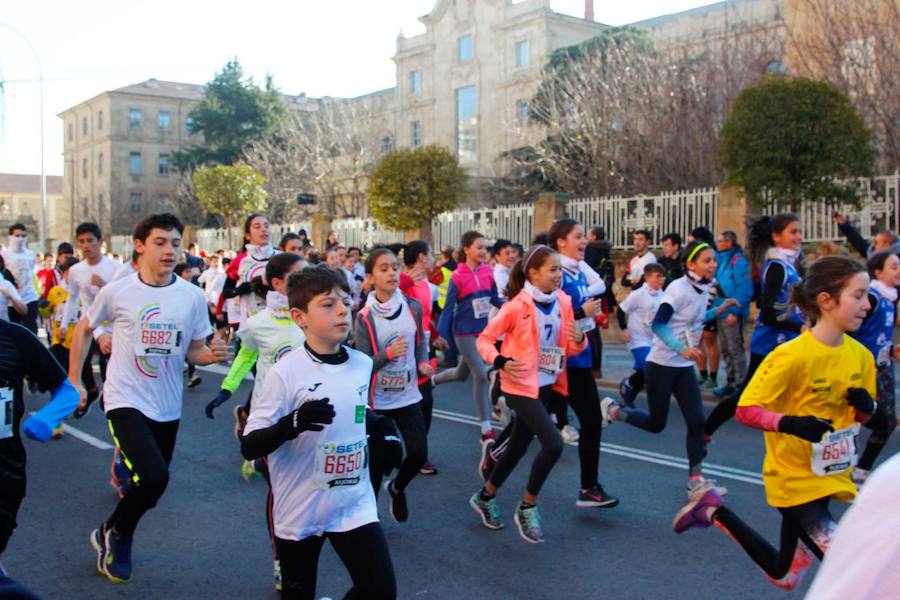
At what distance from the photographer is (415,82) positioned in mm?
50062

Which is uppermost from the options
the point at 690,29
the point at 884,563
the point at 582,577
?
the point at 690,29

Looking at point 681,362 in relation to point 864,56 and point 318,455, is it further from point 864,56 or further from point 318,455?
point 864,56

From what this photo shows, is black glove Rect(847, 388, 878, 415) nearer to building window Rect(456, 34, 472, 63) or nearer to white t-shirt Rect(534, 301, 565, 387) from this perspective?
white t-shirt Rect(534, 301, 565, 387)

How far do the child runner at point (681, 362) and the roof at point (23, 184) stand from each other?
10752cm

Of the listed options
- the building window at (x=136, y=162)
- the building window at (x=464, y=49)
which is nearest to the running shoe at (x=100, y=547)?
the building window at (x=464, y=49)

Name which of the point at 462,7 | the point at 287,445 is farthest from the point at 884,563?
the point at 462,7

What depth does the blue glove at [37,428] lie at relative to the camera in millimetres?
3594

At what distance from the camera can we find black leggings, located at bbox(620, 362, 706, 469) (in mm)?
6594

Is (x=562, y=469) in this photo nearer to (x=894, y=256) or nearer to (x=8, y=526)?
(x=894, y=256)

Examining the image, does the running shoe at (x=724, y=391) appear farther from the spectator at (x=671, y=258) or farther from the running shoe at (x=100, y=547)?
the running shoe at (x=100, y=547)

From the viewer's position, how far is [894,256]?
6.93m

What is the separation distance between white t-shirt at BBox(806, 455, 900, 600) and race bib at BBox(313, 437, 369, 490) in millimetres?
2613

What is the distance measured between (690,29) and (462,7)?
1860cm

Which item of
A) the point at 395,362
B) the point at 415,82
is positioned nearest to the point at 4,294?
the point at 395,362
